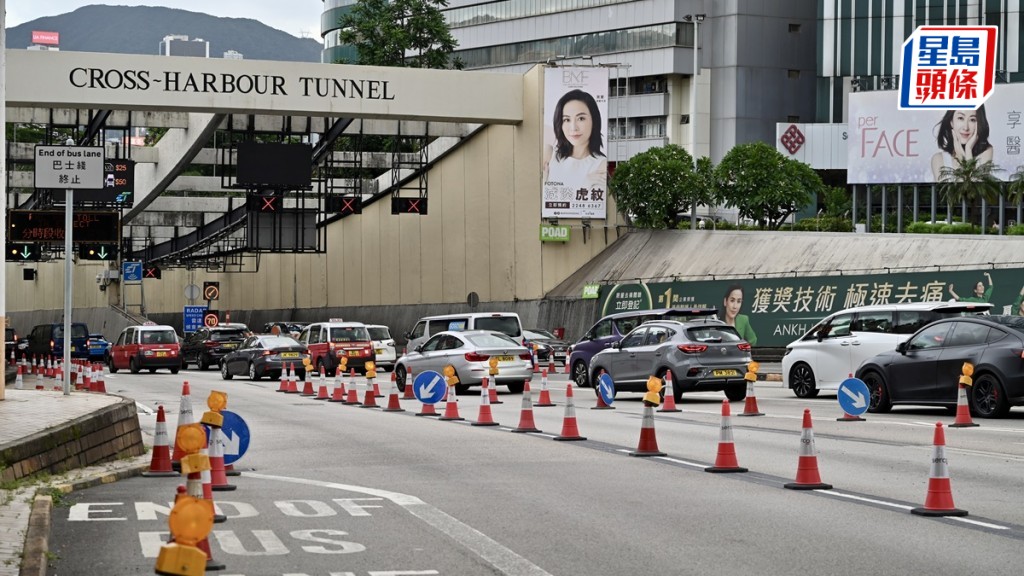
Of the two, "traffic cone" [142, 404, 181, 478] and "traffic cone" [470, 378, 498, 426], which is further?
"traffic cone" [470, 378, 498, 426]

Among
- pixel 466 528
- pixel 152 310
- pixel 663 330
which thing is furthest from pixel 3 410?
pixel 152 310

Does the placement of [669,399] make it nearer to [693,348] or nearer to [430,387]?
[693,348]

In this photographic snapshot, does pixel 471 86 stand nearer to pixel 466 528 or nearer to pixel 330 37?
pixel 466 528

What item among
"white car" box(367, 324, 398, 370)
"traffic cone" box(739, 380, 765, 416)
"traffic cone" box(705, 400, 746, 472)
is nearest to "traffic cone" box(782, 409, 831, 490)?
"traffic cone" box(705, 400, 746, 472)

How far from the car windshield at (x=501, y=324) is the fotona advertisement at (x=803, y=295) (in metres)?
9.51

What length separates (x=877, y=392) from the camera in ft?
75.4

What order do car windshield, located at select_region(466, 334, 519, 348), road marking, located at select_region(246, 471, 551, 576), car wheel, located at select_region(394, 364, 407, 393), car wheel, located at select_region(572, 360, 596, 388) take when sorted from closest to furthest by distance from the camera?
road marking, located at select_region(246, 471, 551, 576) → car windshield, located at select_region(466, 334, 519, 348) → car wheel, located at select_region(394, 364, 407, 393) → car wheel, located at select_region(572, 360, 596, 388)

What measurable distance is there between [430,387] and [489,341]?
6.61 m

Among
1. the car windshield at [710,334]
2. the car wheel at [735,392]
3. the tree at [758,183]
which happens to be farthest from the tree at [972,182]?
the car windshield at [710,334]

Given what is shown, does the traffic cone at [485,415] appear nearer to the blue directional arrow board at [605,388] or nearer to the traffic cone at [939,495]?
the blue directional arrow board at [605,388]

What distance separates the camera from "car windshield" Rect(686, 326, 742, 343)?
87.6ft

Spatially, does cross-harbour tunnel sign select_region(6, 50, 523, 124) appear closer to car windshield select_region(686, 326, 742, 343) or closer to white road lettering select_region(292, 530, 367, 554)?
car windshield select_region(686, 326, 742, 343)

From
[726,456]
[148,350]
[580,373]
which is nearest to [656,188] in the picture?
[148,350]

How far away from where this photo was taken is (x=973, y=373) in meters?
21.1
